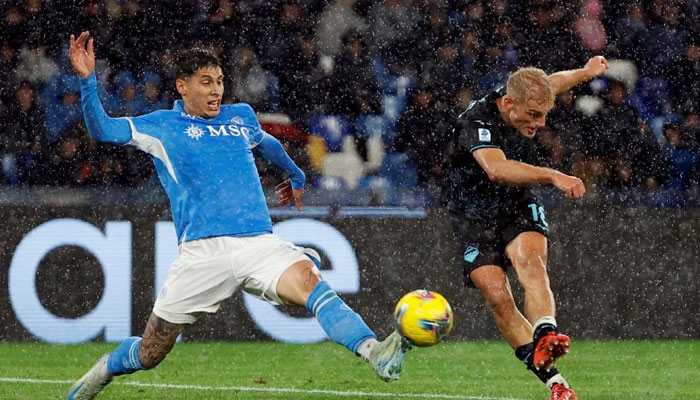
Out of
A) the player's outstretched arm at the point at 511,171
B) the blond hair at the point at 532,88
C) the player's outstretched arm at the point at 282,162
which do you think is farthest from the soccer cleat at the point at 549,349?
the player's outstretched arm at the point at 282,162

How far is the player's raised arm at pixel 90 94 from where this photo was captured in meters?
5.17

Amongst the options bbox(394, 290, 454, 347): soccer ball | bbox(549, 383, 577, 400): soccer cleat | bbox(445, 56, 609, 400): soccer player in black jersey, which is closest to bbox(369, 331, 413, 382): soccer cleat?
bbox(394, 290, 454, 347): soccer ball

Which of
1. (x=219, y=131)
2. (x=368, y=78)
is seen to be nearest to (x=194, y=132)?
(x=219, y=131)

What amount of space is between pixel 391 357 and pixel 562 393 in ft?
4.03

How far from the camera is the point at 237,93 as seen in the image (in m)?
9.80

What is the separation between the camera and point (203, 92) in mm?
5574

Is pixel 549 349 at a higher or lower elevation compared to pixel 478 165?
lower

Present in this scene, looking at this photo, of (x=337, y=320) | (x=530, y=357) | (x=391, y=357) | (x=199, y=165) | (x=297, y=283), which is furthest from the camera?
(x=530, y=357)

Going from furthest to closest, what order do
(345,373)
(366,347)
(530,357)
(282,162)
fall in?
(345,373), (282,162), (530,357), (366,347)

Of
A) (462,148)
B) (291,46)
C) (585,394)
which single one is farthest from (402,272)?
(462,148)

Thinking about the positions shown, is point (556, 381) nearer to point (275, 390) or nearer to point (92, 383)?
point (275, 390)

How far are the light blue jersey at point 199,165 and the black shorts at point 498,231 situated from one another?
1.07 meters

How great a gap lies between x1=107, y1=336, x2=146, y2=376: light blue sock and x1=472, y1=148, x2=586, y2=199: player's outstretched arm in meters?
1.77

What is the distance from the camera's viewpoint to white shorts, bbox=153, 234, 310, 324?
5.22 metres
